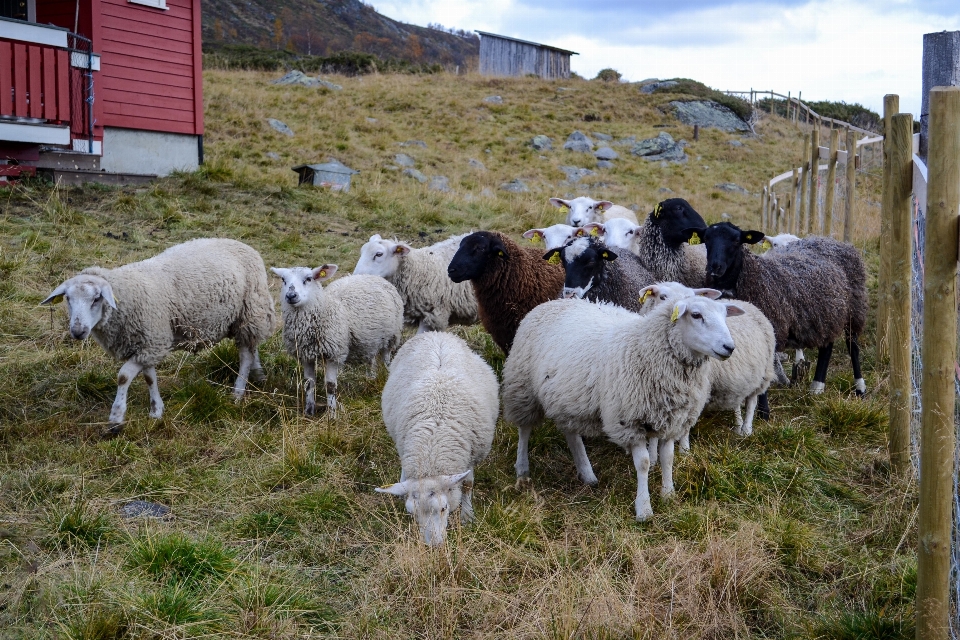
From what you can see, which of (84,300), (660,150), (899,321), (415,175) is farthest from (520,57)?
(899,321)

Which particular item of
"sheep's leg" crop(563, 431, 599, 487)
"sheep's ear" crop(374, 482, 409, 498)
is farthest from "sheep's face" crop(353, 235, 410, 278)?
"sheep's ear" crop(374, 482, 409, 498)

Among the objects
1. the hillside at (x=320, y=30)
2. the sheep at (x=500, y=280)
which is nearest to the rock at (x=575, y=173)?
the sheep at (x=500, y=280)

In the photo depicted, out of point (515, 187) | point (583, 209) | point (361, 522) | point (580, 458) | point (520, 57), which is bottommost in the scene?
point (361, 522)

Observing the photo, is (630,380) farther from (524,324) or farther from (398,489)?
(398,489)

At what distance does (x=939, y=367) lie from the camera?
2.92 meters

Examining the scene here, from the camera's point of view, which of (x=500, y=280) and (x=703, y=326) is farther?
(x=500, y=280)

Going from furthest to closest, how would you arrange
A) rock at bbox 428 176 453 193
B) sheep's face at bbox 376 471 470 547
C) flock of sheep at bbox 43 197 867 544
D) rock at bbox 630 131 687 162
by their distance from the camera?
1. rock at bbox 630 131 687 162
2. rock at bbox 428 176 453 193
3. flock of sheep at bbox 43 197 867 544
4. sheep's face at bbox 376 471 470 547

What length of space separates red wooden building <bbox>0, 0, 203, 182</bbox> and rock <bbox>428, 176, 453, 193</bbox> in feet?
14.9

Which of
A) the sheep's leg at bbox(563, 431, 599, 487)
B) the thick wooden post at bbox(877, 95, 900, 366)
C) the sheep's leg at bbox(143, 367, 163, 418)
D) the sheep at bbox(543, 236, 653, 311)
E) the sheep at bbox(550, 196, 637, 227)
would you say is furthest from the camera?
the sheep at bbox(550, 196, 637, 227)

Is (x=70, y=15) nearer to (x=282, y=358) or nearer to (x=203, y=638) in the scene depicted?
(x=282, y=358)

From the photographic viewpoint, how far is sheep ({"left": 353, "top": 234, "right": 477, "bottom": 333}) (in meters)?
8.28

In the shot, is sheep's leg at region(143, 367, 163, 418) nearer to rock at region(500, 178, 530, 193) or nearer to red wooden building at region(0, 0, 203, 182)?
red wooden building at region(0, 0, 203, 182)

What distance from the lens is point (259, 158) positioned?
16469mm

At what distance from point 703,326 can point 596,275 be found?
219 cm
